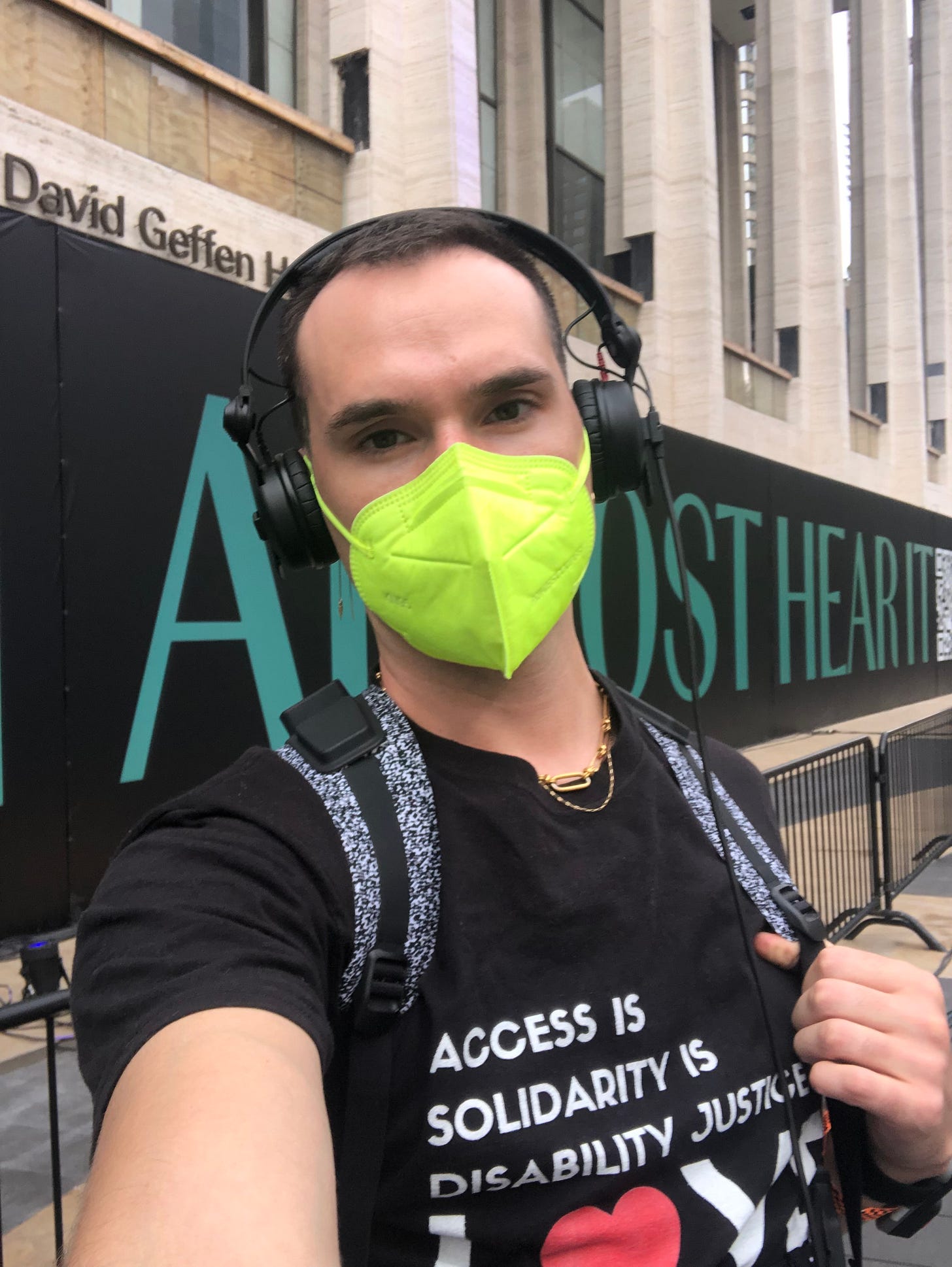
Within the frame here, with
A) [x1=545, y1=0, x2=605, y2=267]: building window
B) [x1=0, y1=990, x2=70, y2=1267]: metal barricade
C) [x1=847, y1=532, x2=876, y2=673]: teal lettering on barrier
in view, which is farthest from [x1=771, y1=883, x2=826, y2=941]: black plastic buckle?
[x1=847, y1=532, x2=876, y2=673]: teal lettering on barrier

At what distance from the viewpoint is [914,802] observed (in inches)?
272

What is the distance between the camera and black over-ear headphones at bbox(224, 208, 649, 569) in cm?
157

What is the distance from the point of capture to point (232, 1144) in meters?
0.80

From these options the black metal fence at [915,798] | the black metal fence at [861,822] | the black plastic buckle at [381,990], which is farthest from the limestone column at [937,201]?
the black plastic buckle at [381,990]

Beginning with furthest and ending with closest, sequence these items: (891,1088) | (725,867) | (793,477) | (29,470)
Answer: (793,477), (29,470), (725,867), (891,1088)

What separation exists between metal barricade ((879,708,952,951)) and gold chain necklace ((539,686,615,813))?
16.4 feet

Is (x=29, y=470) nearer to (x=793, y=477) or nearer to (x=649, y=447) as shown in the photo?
(x=649, y=447)

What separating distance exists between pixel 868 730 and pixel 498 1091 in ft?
47.5

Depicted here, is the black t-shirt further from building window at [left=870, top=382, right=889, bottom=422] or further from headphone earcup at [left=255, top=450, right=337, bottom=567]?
building window at [left=870, top=382, right=889, bottom=422]

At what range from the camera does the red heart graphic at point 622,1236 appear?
3.46ft

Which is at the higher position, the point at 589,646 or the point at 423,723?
the point at 589,646

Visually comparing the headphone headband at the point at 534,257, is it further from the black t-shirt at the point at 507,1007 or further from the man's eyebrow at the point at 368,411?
the black t-shirt at the point at 507,1007

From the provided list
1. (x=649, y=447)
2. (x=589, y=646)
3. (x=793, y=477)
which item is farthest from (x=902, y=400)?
(x=649, y=447)

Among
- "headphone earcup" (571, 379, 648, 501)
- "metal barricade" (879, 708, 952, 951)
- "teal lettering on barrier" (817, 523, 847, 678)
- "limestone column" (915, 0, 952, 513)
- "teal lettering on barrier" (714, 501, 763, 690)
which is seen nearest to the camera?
"headphone earcup" (571, 379, 648, 501)
